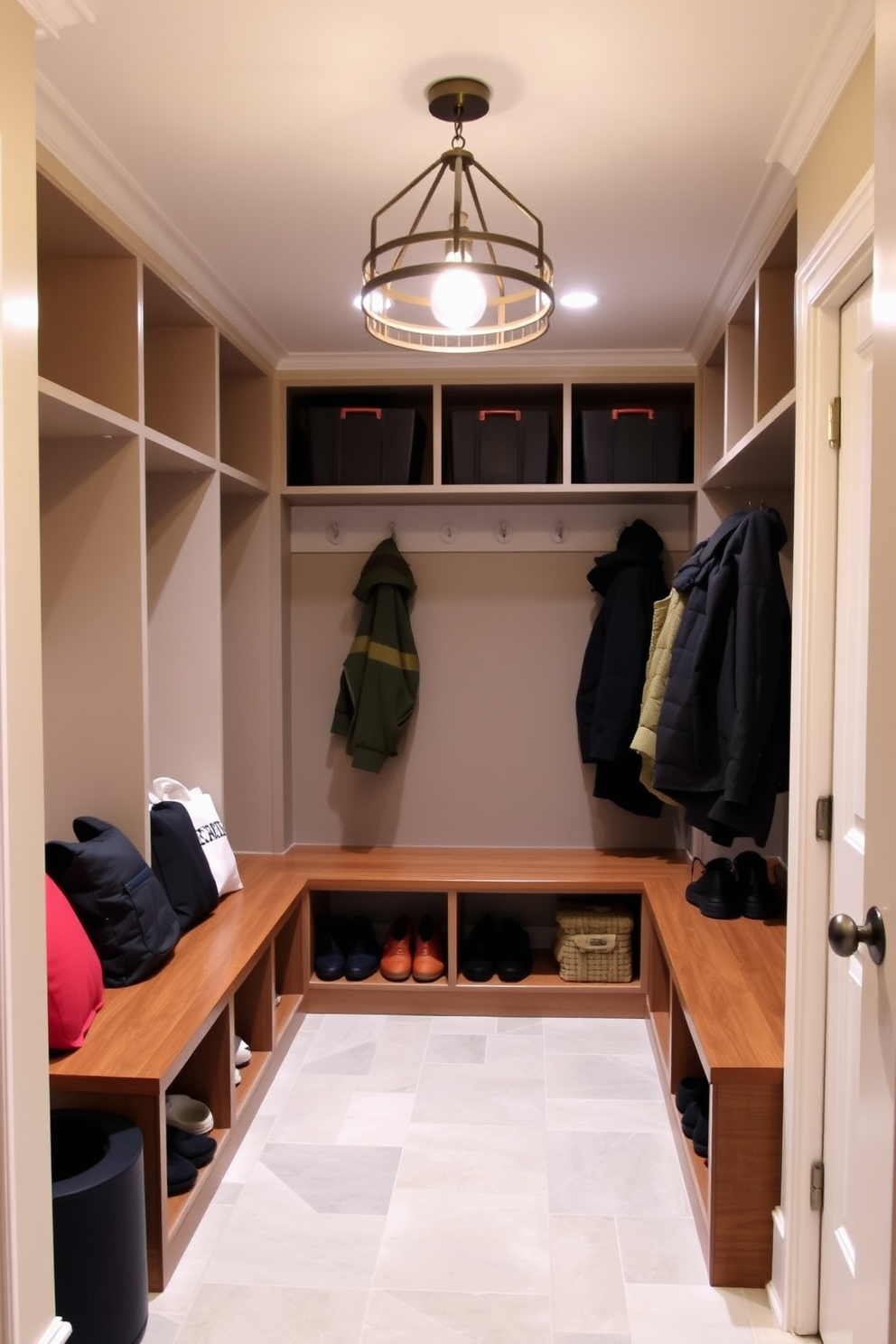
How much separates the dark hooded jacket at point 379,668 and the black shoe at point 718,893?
4.50 ft

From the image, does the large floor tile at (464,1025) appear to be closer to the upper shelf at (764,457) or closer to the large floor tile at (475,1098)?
the large floor tile at (475,1098)

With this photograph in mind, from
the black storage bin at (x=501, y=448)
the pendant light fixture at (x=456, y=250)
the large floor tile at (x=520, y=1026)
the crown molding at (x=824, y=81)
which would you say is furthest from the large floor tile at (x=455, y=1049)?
the crown molding at (x=824, y=81)

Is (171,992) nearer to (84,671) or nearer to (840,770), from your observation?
(84,671)

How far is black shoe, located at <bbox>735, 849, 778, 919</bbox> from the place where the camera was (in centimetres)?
311

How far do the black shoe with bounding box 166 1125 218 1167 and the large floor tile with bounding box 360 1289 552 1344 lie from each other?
0.57 meters

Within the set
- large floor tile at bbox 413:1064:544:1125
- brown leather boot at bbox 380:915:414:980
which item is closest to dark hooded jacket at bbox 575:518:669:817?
brown leather boot at bbox 380:915:414:980

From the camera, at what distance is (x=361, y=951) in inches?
147

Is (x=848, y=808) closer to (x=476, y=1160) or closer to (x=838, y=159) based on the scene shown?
(x=838, y=159)

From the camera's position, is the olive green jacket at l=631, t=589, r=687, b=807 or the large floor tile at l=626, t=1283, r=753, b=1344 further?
the olive green jacket at l=631, t=589, r=687, b=807

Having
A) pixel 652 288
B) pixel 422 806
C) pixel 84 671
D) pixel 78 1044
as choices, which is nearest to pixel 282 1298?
pixel 78 1044

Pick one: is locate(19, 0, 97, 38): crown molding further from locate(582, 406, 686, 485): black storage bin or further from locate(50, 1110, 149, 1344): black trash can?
locate(582, 406, 686, 485): black storage bin

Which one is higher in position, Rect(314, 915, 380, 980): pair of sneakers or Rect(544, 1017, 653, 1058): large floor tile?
Rect(314, 915, 380, 980): pair of sneakers

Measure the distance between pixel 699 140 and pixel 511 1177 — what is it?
251 centimetres

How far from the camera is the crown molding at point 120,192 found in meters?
2.07
